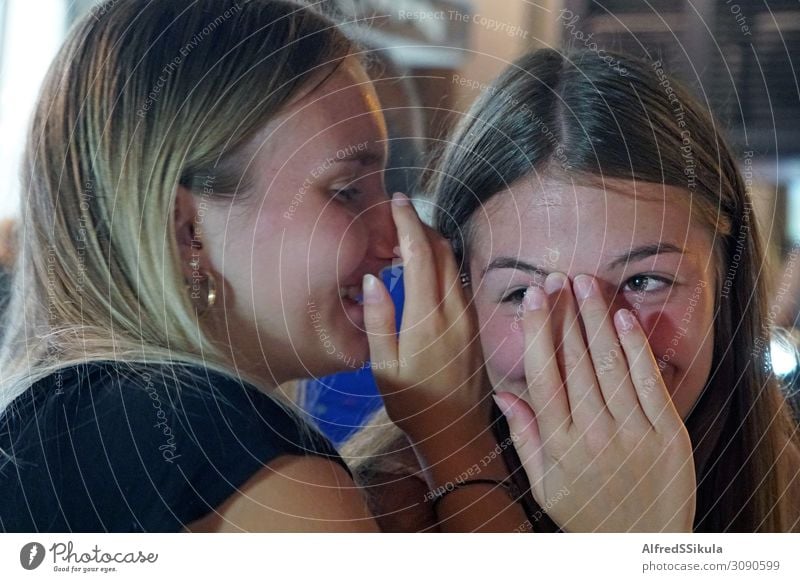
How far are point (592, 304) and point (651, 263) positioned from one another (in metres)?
0.04

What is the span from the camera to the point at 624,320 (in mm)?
513

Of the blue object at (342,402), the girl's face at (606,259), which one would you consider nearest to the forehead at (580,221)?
the girl's face at (606,259)

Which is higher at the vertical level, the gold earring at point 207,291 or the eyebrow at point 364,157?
A: the eyebrow at point 364,157

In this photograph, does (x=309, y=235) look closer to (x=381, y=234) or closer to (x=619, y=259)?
(x=381, y=234)

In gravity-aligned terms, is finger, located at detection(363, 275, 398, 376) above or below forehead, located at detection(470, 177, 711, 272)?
below

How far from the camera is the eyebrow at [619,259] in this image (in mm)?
511

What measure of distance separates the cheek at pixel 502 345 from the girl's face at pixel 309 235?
0.25 feet

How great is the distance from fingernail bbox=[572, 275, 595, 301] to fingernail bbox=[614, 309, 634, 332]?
0.02 m

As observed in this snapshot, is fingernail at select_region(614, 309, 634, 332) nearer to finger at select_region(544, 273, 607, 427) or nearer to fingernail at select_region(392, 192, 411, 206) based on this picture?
finger at select_region(544, 273, 607, 427)

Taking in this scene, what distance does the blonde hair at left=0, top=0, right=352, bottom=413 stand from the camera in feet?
1.66

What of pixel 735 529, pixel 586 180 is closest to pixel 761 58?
pixel 586 180

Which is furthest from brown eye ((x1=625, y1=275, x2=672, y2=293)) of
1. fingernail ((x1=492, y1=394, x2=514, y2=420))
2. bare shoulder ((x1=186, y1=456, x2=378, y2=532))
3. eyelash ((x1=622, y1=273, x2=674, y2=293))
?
bare shoulder ((x1=186, y1=456, x2=378, y2=532))

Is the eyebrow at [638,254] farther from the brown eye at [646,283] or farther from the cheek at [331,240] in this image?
the cheek at [331,240]

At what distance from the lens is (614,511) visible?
1.72 feet
